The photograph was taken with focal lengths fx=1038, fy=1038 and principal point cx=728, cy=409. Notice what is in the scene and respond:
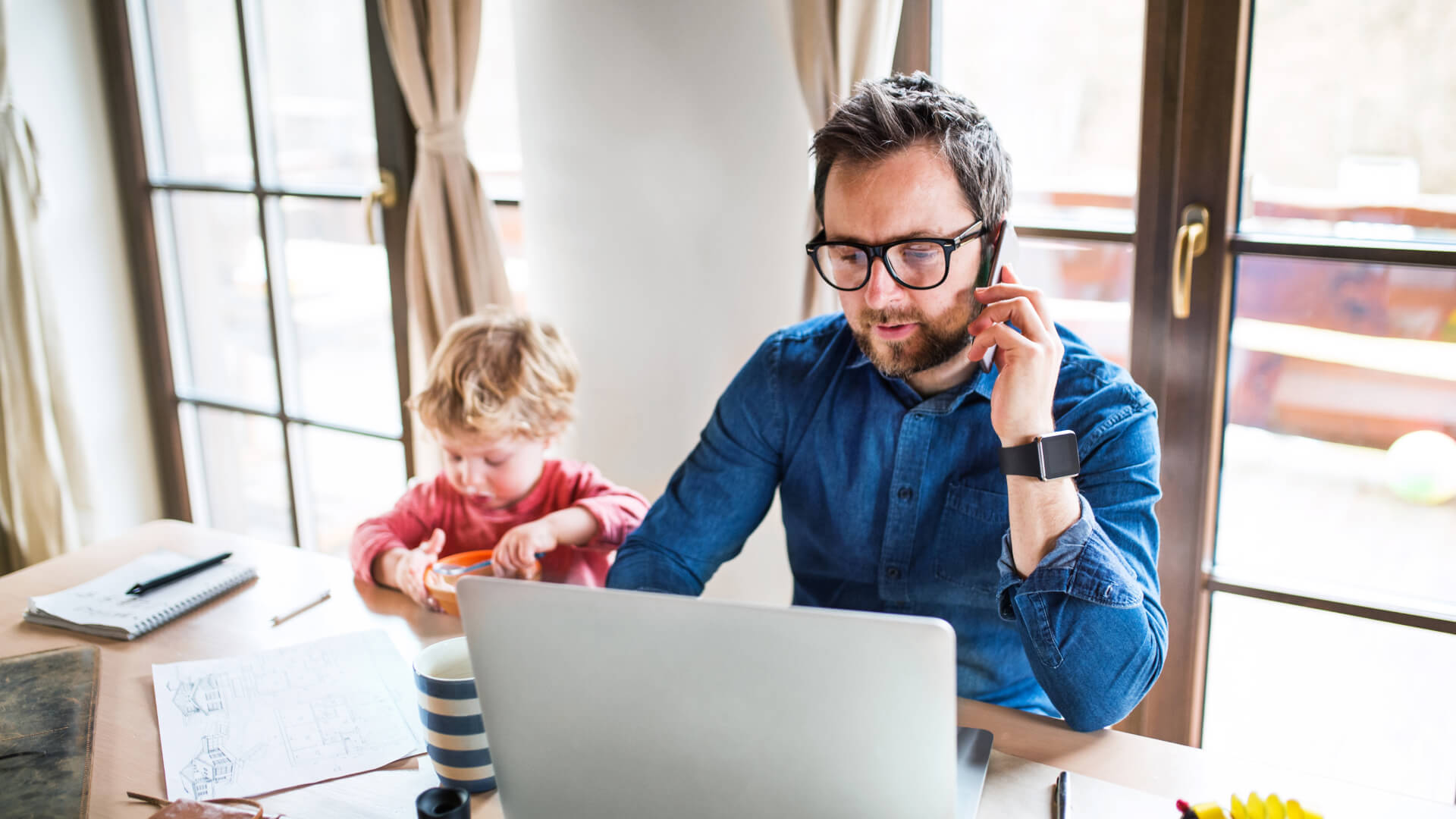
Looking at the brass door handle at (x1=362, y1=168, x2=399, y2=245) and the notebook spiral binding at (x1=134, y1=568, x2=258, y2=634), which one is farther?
the brass door handle at (x1=362, y1=168, x2=399, y2=245)

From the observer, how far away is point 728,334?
1989 millimetres

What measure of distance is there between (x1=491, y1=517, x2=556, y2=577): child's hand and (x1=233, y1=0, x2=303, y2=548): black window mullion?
160 centimetres

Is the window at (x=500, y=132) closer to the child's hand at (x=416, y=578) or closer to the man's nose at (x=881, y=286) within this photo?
the child's hand at (x=416, y=578)

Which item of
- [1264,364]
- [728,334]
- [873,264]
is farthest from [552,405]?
[1264,364]

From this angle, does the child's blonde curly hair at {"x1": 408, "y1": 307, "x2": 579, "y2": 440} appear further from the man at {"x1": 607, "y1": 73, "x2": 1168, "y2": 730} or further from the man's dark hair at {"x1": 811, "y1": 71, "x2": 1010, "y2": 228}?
the man's dark hair at {"x1": 811, "y1": 71, "x2": 1010, "y2": 228}

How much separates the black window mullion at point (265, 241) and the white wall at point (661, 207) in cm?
91

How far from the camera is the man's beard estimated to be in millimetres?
1248

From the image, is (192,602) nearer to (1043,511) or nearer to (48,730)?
(48,730)

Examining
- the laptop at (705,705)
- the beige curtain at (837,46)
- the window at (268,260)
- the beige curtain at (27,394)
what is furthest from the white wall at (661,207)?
the beige curtain at (27,394)

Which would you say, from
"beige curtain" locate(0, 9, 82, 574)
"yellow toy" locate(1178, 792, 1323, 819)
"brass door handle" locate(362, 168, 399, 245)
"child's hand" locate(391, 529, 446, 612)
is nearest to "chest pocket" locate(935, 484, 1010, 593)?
"yellow toy" locate(1178, 792, 1323, 819)

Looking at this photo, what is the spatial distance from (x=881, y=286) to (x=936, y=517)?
0.99 feet

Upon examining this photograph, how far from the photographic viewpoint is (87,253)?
2.83m

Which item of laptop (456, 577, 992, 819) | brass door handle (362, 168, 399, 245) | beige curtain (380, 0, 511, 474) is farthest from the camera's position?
brass door handle (362, 168, 399, 245)

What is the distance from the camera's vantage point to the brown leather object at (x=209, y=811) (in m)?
0.93
